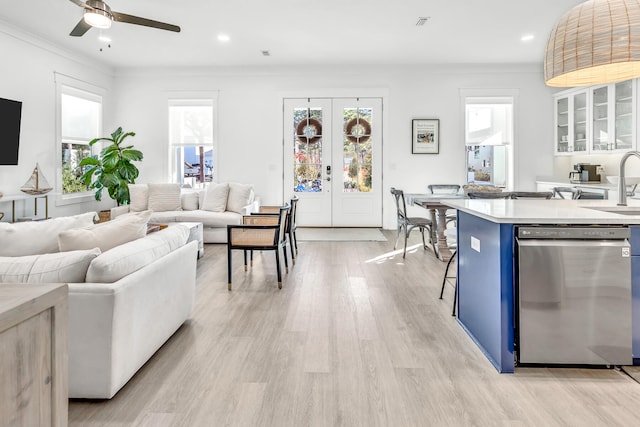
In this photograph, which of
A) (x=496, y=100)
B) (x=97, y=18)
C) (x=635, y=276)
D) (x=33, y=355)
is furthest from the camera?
(x=496, y=100)

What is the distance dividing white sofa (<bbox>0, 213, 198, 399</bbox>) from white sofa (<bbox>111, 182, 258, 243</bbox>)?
367cm

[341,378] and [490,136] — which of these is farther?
[490,136]

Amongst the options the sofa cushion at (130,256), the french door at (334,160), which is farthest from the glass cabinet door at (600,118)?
the sofa cushion at (130,256)

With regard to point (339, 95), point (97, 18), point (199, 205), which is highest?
point (339, 95)

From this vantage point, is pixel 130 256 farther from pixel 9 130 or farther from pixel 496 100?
pixel 496 100

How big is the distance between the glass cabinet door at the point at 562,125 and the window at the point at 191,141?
20.5 feet

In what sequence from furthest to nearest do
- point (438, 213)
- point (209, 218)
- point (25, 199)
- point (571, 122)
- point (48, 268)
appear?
point (571, 122), point (209, 218), point (25, 199), point (438, 213), point (48, 268)

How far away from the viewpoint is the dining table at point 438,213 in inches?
189

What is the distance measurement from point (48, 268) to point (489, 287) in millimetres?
2322

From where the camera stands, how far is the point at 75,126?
682 cm

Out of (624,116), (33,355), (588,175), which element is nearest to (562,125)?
(588,175)

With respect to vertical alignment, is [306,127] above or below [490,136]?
above

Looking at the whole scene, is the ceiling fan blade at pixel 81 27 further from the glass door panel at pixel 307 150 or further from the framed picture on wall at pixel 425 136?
the framed picture on wall at pixel 425 136

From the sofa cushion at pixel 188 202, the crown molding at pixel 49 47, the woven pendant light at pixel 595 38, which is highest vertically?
the crown molding at pixel 49 47
